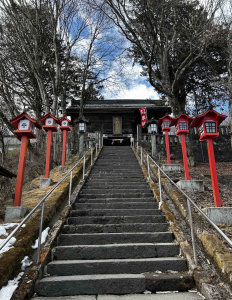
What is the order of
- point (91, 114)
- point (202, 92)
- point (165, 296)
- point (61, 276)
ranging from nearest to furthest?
point (165, 296) < point (61, 276) < point (202, 92) < point (91, 114)

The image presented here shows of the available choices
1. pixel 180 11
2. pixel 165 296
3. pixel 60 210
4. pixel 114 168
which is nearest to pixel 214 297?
pixel 165 296

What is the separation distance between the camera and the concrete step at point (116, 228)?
14.3ft

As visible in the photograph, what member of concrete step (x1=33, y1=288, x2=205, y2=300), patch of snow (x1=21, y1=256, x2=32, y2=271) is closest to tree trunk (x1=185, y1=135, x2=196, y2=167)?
concrete step (x1=33, y1=288, x2=205, y2=300)

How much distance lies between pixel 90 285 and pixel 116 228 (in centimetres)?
149

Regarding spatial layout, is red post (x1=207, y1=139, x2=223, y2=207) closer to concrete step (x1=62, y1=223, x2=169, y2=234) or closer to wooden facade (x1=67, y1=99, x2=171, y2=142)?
concrete step (x1=62, y1=223, x2=169, y2=234)

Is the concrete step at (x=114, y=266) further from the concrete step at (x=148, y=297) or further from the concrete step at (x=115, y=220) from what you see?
the concrete step at (x=115, y=220)

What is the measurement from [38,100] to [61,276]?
15.5 meters

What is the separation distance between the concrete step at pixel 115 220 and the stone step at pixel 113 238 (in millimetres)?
629

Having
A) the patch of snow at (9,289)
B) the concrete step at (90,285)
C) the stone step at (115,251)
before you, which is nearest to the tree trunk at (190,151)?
the stone step at (115,251)

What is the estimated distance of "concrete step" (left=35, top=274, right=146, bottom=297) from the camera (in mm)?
2938

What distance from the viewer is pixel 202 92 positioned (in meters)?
16.2

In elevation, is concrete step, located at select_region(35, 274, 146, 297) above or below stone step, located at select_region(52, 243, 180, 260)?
below

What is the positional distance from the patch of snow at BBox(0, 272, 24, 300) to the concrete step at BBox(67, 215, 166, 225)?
1.90m

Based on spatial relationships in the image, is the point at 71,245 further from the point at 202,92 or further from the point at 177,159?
the point at 202,92
